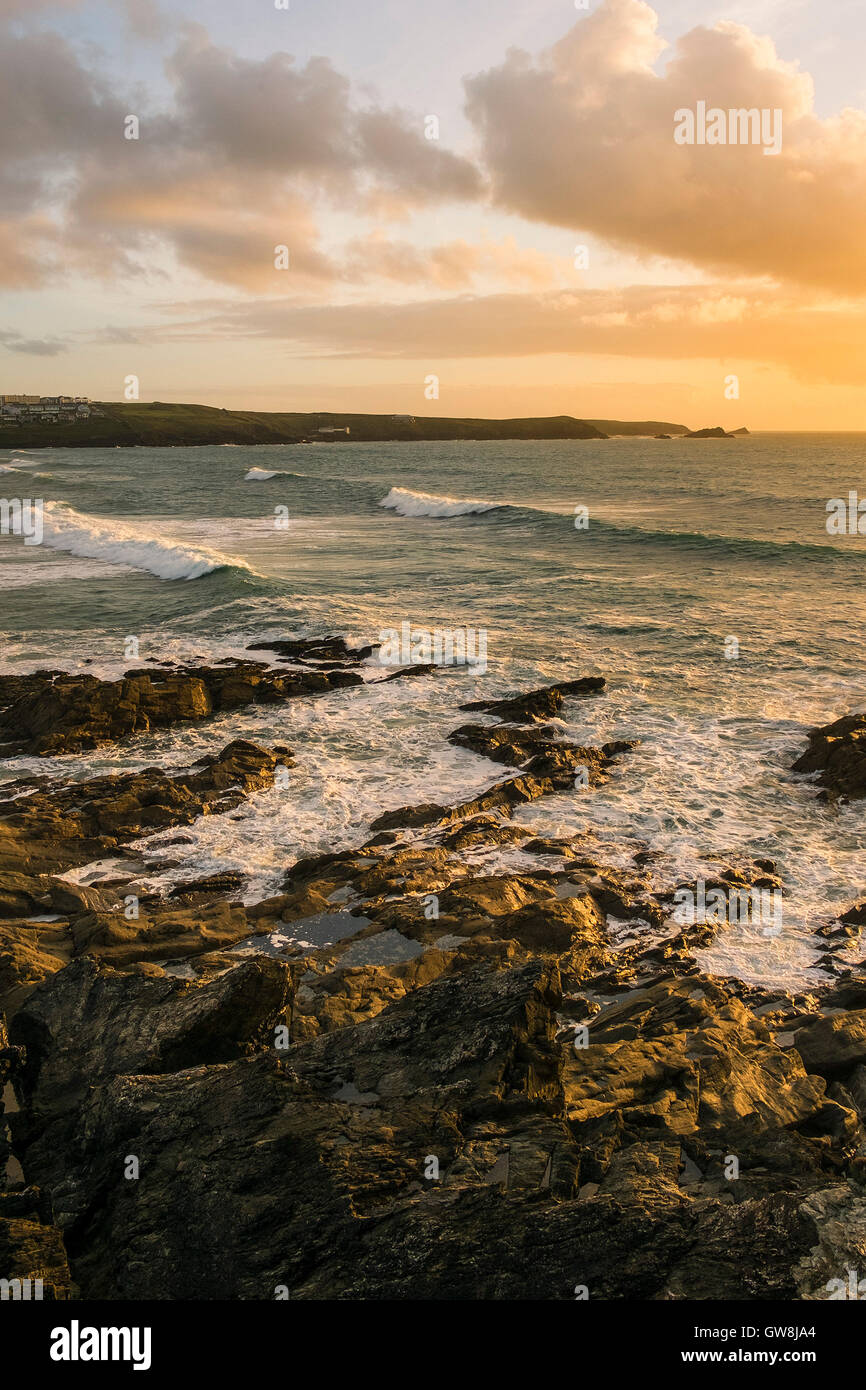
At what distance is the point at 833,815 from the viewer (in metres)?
15.9

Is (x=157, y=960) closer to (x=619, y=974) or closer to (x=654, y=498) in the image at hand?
(x=619, y=974)

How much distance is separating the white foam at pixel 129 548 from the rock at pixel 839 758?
26.8 m

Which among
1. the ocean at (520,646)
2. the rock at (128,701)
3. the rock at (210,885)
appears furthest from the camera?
the rock at (128,701)

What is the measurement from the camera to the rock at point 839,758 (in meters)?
16.6

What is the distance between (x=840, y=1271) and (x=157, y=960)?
Result: 856cm

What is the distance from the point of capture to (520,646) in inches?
1070

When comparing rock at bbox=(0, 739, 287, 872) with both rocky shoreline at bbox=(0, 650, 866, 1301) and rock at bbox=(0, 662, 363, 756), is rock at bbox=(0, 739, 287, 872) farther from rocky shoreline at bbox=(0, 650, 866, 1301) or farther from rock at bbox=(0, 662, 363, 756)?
rock at bbox=(0, 662, 363, 756)

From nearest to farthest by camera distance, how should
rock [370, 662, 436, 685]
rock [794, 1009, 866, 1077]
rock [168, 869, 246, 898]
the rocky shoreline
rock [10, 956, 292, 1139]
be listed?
1. the rocky shoreline
2. rock [10, 956, 292, 1139]
3. rock [794, 1009, 866, 1077]
4. rock [168, 869, 246, 898]
5. rock [370, 662, 436, 685]

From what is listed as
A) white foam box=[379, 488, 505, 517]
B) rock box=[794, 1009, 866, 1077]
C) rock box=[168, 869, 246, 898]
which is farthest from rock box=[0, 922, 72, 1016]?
white foam box=[379, 488, 505, 517]

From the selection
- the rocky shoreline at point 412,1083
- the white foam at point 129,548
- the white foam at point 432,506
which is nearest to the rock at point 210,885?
the rocky shoreline at point 412,1083

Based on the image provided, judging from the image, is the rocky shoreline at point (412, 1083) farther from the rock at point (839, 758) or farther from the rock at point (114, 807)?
the rock at point (839, 758)

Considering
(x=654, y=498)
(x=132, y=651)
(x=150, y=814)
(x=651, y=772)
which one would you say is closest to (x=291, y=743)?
(x=150, y=814)

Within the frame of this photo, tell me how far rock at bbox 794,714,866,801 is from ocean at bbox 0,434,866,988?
427mm

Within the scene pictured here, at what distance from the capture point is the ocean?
1494 centimetres
